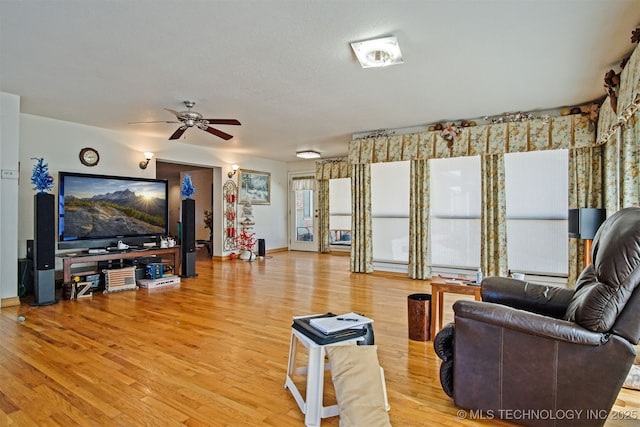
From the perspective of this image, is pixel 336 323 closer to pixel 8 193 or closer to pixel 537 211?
pixel 537 211

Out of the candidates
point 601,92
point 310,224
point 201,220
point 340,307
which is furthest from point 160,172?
point 601,92

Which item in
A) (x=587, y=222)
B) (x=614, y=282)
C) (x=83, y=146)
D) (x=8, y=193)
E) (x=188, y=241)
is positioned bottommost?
(x=188, y=241)

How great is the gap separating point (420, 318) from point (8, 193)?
16.3ft

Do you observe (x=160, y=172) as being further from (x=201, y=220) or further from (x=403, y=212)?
(x=403, y=212)

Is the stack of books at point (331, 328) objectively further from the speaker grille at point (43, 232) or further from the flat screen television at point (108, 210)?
the flat screen television at point (108, 210)

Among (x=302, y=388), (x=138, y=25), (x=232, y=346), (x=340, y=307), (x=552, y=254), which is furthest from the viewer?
(x=552, y=254)

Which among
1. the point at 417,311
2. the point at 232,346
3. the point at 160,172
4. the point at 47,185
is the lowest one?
the point at 232,346

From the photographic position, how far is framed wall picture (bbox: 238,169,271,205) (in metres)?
8.38

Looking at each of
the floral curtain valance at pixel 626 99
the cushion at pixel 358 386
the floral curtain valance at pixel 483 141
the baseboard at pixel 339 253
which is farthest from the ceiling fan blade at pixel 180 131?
the baseboard at pixel 339 253

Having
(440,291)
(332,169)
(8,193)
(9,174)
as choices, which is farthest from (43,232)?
(332,169)

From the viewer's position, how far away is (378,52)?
293 centimetres

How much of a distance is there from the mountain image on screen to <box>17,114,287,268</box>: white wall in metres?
0.51

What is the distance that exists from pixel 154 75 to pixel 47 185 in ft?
7.44

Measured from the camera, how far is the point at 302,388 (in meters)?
2.14
